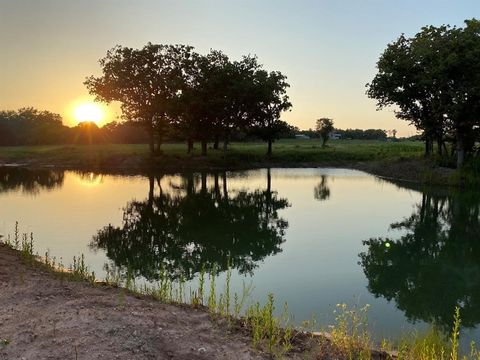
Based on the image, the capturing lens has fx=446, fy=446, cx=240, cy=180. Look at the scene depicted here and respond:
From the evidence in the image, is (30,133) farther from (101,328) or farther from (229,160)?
(101,328)

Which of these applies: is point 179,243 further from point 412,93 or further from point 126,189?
point 412,93

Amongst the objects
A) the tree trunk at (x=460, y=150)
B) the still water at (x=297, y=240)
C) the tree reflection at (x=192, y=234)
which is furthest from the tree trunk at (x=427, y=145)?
the tree reflection at (x=192, y=234)

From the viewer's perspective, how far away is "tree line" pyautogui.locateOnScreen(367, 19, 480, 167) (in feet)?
141

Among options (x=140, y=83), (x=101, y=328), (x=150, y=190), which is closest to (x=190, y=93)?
(x=140, y=83)

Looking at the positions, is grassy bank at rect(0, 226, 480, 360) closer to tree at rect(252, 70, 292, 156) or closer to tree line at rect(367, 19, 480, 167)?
tree line at rect(367, 19, 480, 167)

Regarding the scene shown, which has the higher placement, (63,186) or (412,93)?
(412,93)

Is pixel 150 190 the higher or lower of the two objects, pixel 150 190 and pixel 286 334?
the lower

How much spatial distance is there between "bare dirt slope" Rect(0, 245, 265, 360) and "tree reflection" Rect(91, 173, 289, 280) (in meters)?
3.08

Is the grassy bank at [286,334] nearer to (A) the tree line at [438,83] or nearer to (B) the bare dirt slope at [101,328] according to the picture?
(B) the bare dirt slope at [101,328]

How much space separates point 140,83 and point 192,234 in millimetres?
46632

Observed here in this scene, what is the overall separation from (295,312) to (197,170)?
52.0 metres

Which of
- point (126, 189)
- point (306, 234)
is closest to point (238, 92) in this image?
point (126, 189)

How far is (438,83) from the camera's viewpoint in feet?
148

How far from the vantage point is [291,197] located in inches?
1425
